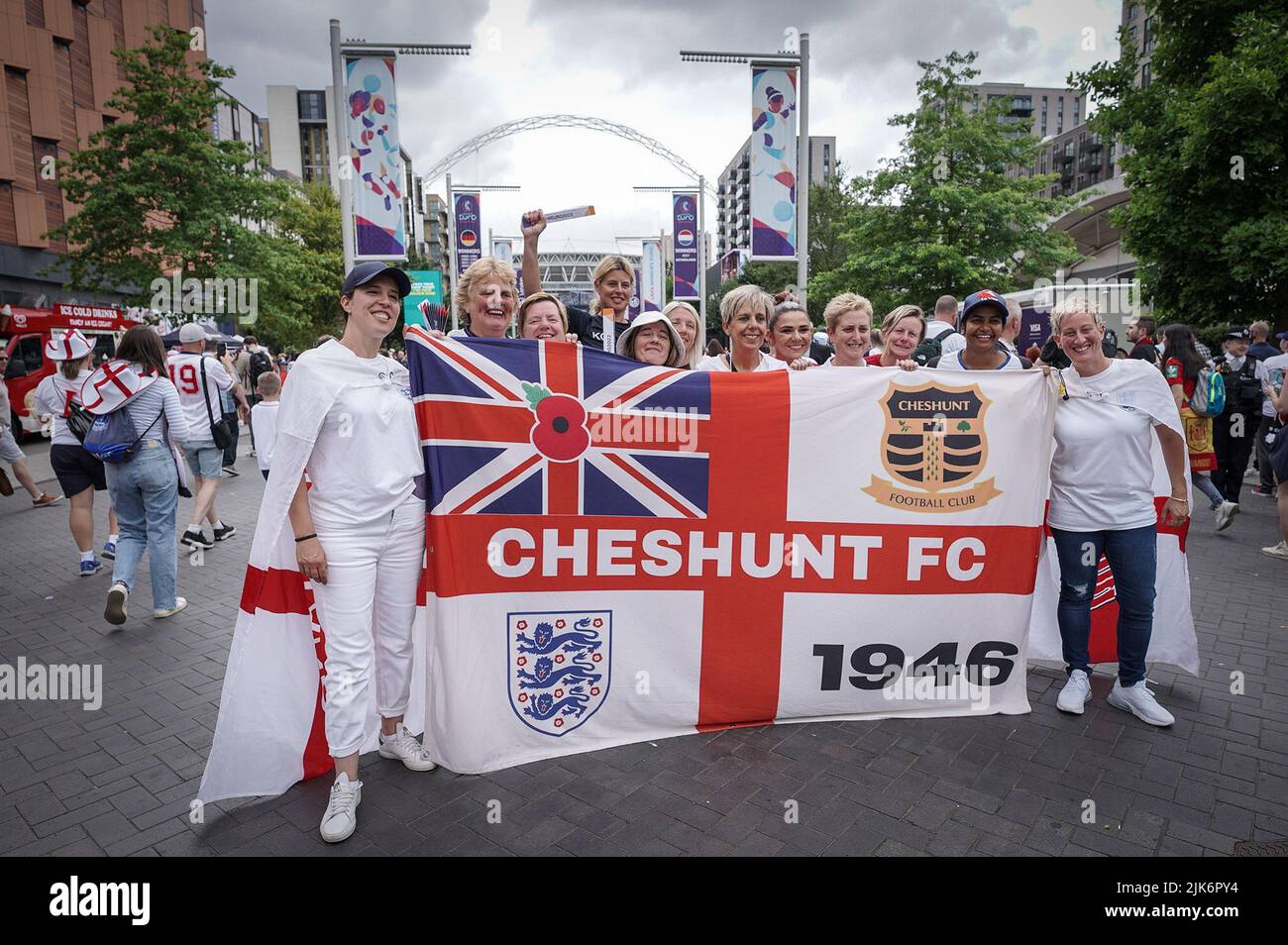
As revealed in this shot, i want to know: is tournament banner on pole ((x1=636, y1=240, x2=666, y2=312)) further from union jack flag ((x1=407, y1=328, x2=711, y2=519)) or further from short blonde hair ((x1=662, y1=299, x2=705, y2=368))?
union jack flag ((x1=407, y1=328, x2=711, y2=519))

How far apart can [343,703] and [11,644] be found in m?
3.81

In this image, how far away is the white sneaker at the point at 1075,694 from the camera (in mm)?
4012

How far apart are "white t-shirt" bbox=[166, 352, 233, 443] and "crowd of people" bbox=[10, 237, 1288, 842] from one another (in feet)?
5.67

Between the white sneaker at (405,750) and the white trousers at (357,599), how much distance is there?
0.44 metres

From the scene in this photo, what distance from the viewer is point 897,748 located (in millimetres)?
3660

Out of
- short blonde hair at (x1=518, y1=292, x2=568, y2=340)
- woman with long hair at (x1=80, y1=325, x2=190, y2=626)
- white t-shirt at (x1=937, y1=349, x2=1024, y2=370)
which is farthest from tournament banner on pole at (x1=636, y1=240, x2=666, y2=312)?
short blonde hair at (x1=518, y1=292, x2=568, y2=340)

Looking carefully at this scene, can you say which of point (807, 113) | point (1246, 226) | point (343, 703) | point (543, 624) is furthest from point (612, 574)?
point (1246, 226)

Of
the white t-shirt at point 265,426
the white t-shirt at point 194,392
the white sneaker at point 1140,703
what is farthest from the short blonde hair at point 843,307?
the white t-shirt at point 194,392

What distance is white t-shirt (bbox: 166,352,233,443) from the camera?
8.09 m

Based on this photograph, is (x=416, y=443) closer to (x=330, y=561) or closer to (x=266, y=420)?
(x=330, y=561)

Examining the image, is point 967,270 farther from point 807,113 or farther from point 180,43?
point 180,43

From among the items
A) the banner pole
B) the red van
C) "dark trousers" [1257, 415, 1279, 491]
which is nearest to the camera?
the banner pole

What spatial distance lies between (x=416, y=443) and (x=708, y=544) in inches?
58.0

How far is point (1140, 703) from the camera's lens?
3.97 m
